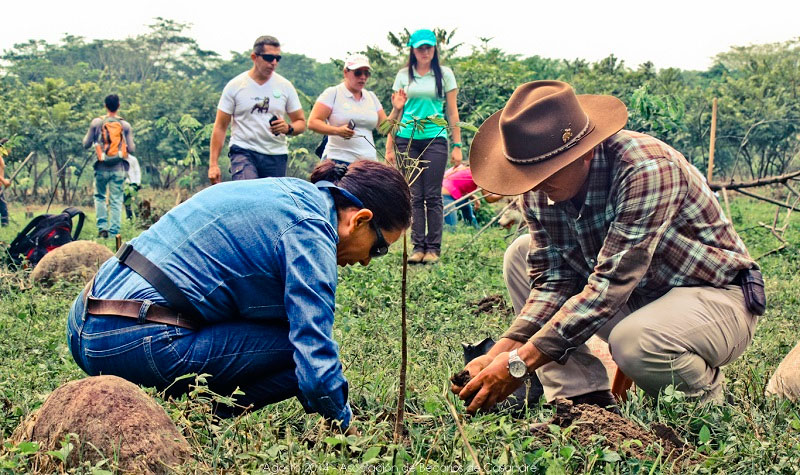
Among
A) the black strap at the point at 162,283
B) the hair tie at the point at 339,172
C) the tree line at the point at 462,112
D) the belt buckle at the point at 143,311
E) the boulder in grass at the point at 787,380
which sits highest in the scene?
the hair tie at the point at 339,172

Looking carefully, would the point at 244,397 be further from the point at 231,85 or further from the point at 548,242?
the point at 231,85

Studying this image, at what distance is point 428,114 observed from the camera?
694 cm

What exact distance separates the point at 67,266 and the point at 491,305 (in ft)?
10.5

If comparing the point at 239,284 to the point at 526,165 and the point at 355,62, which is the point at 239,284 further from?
the point at 355,62

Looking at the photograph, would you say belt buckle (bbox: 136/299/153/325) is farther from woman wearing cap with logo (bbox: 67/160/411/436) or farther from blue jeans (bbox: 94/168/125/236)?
blue jeans (bbox: 94/168/125/236)

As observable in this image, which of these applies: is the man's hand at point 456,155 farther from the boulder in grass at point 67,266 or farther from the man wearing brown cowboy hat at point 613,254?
the man wearing brown cowboy hat at point 613,254

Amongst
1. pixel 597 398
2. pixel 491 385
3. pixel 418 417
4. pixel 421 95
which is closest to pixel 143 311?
pixel 418 417

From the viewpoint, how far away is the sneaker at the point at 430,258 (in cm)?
732

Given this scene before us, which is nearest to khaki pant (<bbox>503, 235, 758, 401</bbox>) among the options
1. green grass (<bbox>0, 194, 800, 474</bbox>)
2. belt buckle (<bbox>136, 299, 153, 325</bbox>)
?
green grass (<bbox>0, 194, 800, 474</bbox>)

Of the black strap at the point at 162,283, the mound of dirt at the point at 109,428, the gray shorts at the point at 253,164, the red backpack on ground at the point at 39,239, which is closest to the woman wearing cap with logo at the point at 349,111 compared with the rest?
the gray shorts at the point at 253,164

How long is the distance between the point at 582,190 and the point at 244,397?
1.45 m

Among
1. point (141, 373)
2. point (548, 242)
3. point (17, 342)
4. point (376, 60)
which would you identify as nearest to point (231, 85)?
point (17, 342)

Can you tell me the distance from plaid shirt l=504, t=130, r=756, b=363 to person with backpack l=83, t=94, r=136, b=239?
7.17m

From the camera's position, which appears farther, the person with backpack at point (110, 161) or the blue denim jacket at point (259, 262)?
the person with backpack at point (110, 161)
